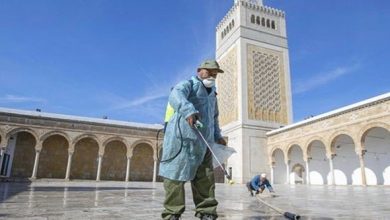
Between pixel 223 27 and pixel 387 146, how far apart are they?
17.9 meters

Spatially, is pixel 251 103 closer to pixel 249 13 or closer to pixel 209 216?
pixel 249 13

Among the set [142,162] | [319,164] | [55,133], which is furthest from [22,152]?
[319,164]

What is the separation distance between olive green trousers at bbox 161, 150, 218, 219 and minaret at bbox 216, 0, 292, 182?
19911 mm

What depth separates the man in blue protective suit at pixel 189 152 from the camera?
2.50 m

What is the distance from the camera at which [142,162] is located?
23.0 meters

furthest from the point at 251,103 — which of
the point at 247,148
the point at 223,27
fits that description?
the point at 223,27

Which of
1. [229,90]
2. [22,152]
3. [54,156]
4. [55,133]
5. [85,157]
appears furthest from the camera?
[229,90]

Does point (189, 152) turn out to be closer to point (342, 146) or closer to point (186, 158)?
point (186, 158)

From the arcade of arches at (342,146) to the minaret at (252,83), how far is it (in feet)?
5.11

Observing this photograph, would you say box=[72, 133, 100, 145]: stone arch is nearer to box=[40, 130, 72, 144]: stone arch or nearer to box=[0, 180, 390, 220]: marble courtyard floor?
box=[40, 130, 72, 144]: stone arch

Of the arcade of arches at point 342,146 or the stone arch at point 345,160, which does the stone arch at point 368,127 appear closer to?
the arcade of arches at point 342,146

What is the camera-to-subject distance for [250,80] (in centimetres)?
2475

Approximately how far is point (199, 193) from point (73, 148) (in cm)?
1904

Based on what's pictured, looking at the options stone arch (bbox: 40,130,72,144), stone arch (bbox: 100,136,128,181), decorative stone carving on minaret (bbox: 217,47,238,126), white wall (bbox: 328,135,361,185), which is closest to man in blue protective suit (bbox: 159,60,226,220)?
white wall (bbox: 328,135,361,185)
